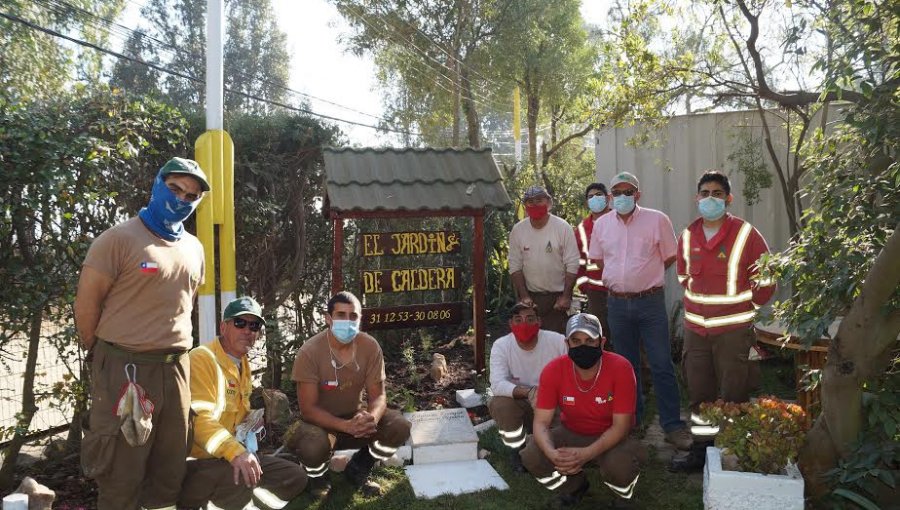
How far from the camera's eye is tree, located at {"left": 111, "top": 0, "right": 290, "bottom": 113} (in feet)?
106

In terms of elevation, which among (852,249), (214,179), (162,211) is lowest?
(852,249)

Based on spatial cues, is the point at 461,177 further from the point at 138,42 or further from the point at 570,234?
the point at 138,42

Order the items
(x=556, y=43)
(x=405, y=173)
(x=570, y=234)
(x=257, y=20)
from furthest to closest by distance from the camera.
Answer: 1. (x=257, y=20)
2. (x=556, y=43)
3. (x=405, y=173)
4. (x=570, y=234)

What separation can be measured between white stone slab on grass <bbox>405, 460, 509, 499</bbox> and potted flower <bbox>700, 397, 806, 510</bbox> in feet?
4.80

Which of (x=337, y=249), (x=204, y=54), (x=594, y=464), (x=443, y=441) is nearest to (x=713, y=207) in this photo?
(x=594, y=464)

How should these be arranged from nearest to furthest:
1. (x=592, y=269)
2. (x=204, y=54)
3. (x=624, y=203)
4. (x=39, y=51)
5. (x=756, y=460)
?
(x=756, y=460), (x=624, y=203), (x=592, y=269), (x=39, y=51), (x=204, y=54)

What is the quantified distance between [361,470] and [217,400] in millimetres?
1349

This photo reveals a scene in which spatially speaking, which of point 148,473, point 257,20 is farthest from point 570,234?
point 257,20

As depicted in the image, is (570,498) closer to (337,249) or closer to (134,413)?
(134,413)

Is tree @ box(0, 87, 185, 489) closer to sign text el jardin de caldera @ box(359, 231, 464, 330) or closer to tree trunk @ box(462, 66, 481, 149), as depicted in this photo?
sign text el jardin de caldera @ box(359, 231, 464, 330)

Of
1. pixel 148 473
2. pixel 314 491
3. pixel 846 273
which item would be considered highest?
pixel 846 273

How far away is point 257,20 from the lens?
133ft

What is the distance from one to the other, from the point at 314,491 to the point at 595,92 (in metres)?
4.70

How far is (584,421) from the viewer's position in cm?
451
